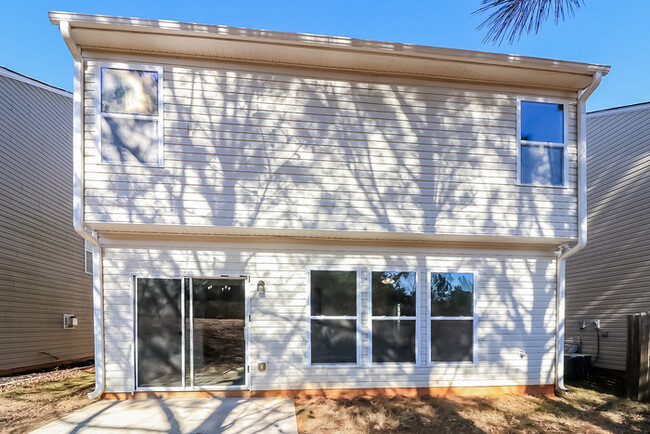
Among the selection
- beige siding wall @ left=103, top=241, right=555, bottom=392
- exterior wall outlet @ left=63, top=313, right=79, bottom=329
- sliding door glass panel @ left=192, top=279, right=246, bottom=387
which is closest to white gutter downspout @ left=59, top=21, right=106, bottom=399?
beige siding wall @ left=103, top=241, right=555, bottom=392

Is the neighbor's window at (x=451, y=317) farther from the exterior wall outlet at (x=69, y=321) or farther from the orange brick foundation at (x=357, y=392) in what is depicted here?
the exterior wall outlet at (x=69, y=321)

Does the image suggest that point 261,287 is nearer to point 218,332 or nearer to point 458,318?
point 218,332

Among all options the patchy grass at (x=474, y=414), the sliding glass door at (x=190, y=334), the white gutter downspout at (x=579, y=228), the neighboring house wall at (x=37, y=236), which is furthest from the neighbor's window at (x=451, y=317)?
the neighboring house wall at (x=37, y=236)

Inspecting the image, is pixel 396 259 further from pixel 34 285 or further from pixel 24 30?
pixel 24 30

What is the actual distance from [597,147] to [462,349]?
679 centimetres

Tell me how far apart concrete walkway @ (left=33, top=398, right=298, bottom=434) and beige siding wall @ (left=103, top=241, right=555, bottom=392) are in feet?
1.41

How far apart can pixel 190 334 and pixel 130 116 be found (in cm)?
338

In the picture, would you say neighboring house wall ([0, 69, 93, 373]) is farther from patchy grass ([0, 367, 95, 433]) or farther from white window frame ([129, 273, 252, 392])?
white window frame ([129, 273, 252, 392])

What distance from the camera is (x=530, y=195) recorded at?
19.5ft

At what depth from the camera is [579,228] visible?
5945mm

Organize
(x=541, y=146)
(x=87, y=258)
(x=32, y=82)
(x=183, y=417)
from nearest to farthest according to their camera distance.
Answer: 1. (x=183, y=417)
2. (x=541, y=146)
3. (x=32, y=82)
4. (x=87, y=258)

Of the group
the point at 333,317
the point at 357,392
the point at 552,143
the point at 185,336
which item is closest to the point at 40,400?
the point at 185,336

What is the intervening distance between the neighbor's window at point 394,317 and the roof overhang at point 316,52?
11.0 feet

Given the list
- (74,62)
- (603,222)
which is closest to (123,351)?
(74,62)
